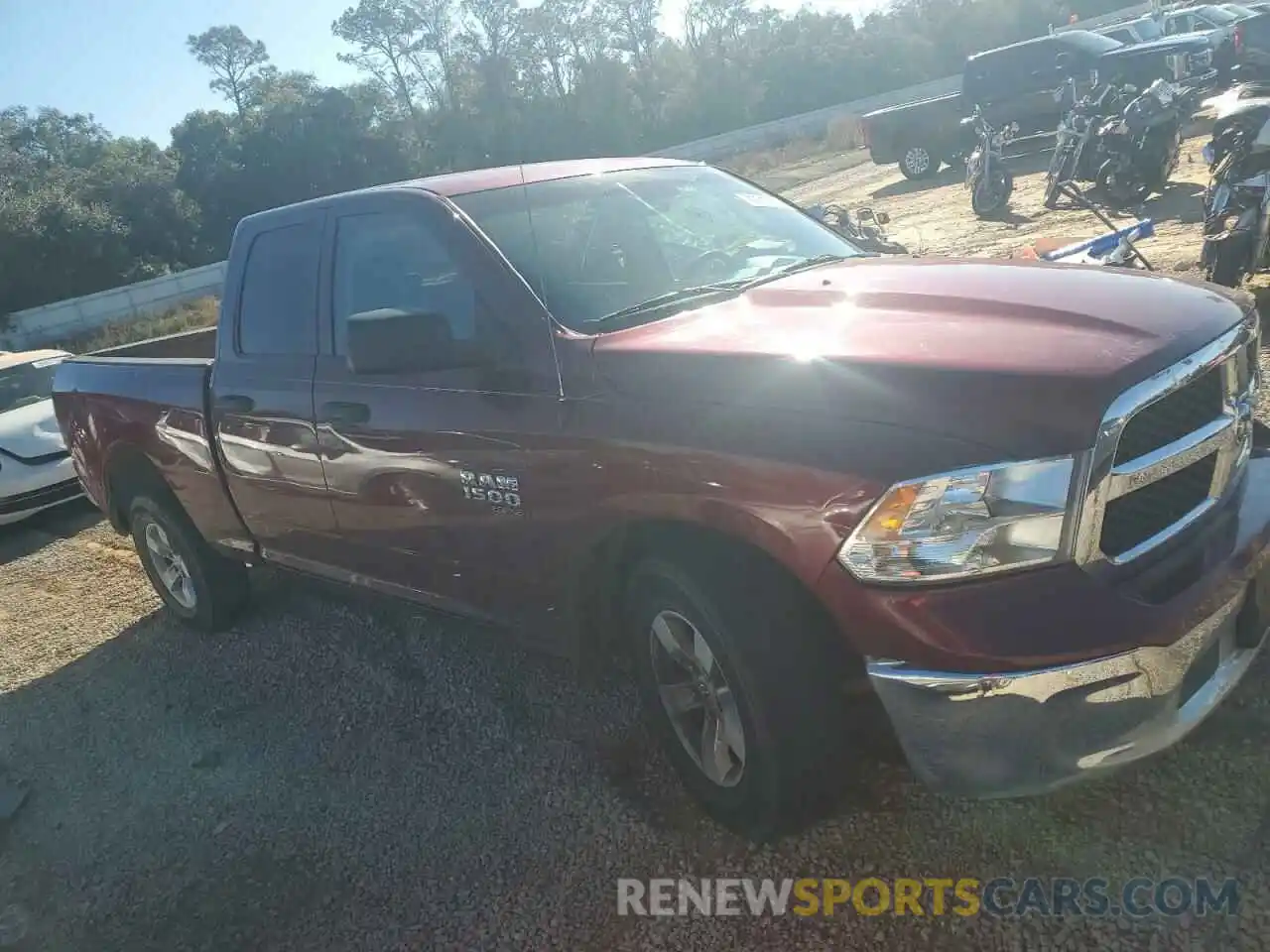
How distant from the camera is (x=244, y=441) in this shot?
4.36 m

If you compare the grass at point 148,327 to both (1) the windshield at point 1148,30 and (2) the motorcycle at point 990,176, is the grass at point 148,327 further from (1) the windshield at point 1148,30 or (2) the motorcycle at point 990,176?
(1) the windshield at point 1148,30

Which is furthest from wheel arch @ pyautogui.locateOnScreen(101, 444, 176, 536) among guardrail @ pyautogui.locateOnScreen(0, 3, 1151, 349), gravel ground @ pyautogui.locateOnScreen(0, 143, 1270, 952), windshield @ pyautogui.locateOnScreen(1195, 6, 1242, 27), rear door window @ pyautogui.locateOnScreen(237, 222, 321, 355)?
guardrail @ pyautogui.locateOnScreen(0, 3, 1151, 349)

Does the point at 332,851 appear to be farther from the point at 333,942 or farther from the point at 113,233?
the point at 113,233

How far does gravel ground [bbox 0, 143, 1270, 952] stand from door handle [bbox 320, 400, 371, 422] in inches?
31.3

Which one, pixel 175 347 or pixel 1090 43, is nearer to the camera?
pixel 175 347

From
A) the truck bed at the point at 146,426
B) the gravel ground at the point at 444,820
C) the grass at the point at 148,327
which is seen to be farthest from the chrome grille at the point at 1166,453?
the grass at the point at 148,327

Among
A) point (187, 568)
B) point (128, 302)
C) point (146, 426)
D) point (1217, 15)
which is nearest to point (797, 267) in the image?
point (146, 426)

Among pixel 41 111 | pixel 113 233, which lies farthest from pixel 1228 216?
pixel 41 111

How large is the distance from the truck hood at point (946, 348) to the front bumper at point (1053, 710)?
44 cm

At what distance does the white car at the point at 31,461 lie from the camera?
8.11 meters

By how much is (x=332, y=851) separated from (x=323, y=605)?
2266 millimetres

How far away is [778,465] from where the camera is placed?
2361 mm

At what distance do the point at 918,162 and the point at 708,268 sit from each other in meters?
17.2

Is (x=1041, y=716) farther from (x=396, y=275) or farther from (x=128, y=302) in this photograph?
(x=128, y=302)
